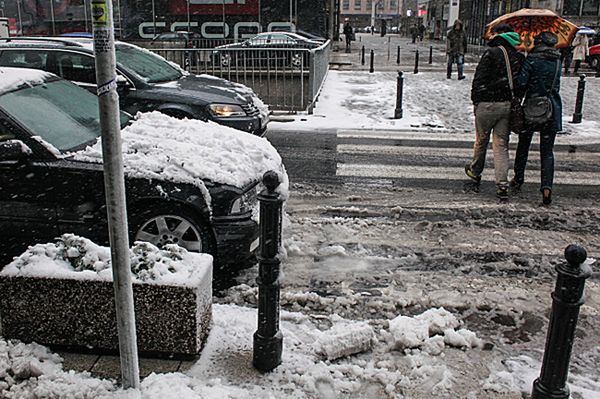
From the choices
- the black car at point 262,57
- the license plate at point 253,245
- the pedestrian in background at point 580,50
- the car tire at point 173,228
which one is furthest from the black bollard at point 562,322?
the pedestrian in background at point 580,50

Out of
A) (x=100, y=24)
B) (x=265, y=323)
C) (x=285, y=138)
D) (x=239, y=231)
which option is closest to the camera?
(x=100, y=24)

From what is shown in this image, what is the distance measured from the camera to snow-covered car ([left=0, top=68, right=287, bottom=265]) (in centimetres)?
491

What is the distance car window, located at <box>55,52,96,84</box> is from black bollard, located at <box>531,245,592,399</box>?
26.6 ft

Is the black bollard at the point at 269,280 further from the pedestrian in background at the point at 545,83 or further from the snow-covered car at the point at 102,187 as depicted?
the pedestrian in background at the point at 545,83

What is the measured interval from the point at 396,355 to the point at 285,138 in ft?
26.9

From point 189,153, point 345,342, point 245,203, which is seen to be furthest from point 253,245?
point 345,342

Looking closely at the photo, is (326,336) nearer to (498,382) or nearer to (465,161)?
(498,382)

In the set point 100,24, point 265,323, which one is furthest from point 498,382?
point 100,24

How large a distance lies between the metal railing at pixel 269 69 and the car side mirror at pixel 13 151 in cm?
984

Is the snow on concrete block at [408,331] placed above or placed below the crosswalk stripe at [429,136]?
above

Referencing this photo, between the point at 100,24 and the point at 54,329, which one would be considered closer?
the point at 100,24

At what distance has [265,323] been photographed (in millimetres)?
3736

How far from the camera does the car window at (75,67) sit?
9.40 meters

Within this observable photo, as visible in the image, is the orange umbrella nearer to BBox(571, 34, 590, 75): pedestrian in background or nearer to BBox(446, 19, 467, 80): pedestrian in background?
BBox(446, 19, 467, 80): pedestrian in background
